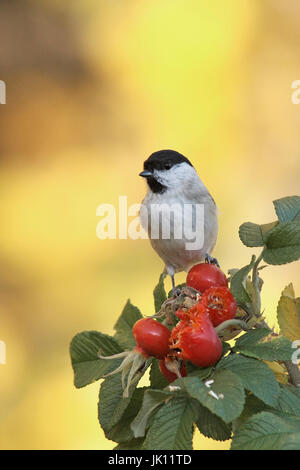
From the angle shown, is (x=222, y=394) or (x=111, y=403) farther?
(x=111, y=403)

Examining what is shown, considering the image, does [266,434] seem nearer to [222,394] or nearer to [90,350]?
[222,394]

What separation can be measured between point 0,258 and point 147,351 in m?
1.69

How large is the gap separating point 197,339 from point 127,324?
7.0 inches

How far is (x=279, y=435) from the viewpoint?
53 cm

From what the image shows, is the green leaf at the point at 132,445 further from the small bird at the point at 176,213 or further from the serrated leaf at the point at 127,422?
the small bird at the point at 176,213

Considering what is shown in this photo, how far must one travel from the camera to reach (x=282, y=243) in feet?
2.01

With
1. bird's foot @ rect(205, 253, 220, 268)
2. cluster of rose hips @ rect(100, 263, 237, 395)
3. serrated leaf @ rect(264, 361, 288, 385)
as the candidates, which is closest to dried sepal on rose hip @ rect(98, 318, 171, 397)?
cluster of rose hips @ rect(100, 263, 237, 395)

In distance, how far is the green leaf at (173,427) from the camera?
1.77 feet

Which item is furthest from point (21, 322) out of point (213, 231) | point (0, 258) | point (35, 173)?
point (213, 231)

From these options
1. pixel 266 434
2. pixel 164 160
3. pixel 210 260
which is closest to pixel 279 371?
pixel 266 434

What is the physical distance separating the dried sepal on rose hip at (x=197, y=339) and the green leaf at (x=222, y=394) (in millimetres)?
27

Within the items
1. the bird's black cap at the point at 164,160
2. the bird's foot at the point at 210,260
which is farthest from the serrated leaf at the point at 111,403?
the bird's black cap at the point at 164,160
